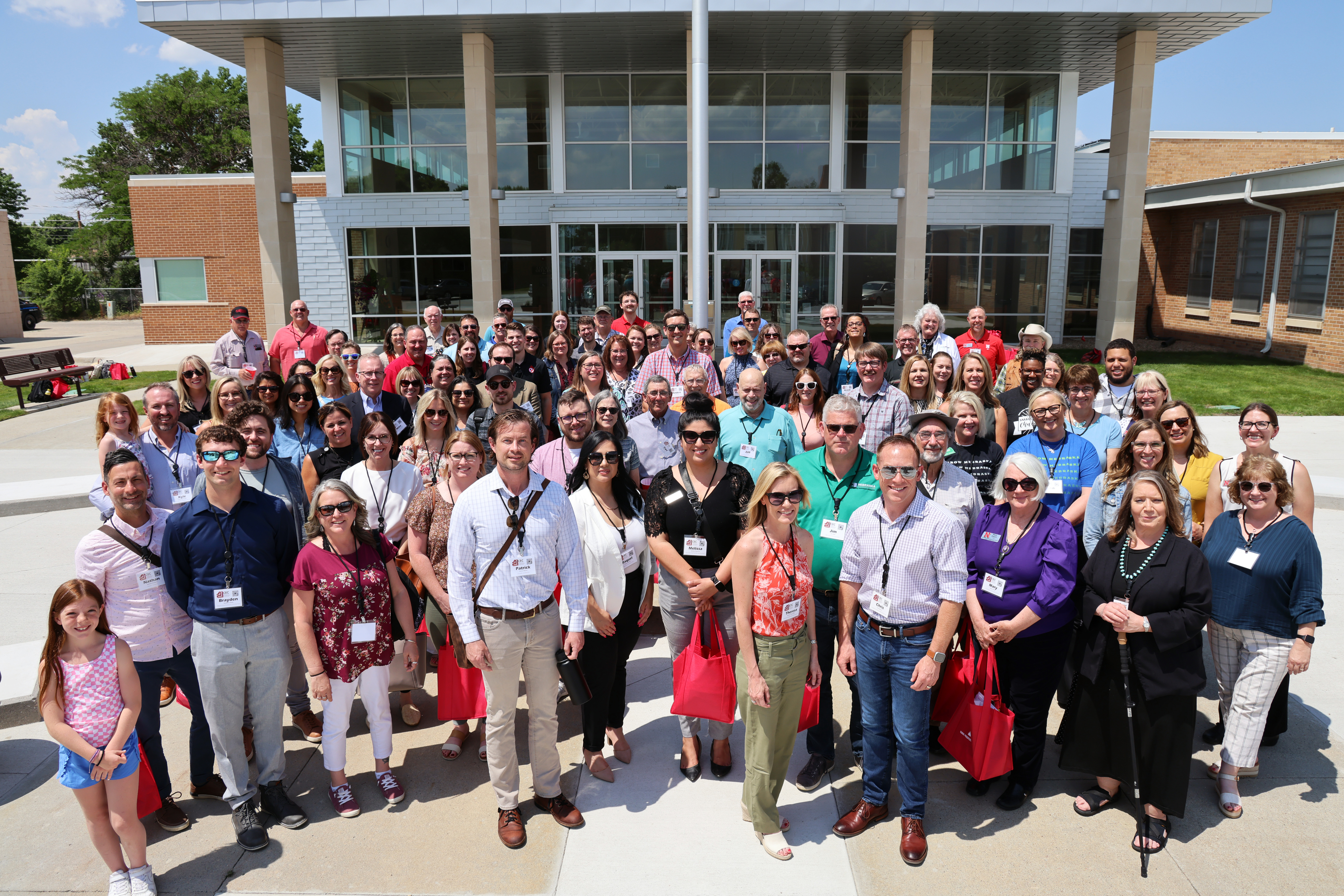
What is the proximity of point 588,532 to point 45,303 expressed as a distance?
54.4 m

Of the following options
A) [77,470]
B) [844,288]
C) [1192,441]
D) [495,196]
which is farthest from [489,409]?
[844,288]

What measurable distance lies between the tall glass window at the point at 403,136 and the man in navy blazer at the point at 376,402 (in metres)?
15.7

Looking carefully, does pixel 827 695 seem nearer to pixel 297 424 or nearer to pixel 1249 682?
pixel 1249 682

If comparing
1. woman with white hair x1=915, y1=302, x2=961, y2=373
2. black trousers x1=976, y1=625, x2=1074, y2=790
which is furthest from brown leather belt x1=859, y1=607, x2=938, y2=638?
woman with white hair x1=915, y1=302, x2=961, y2=373

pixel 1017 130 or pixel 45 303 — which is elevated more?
pixel 1017 130

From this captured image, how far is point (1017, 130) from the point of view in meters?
21.3

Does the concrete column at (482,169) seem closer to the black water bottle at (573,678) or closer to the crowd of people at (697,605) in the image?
the crowd of people at (697,605)

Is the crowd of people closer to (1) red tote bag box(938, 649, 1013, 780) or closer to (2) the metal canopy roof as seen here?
(1) red tote bag box(938, 649, 1013, 780)

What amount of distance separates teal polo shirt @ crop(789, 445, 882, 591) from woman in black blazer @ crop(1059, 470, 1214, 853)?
1192mm

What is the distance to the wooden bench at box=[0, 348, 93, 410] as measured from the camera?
55.1 ft

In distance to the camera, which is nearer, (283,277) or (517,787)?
(517,787)

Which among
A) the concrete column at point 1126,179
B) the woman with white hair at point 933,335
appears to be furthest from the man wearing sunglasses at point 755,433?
the concrete column at point 1126,179

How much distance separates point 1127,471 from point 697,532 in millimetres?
2413

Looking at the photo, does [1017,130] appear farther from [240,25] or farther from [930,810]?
[930,810]
